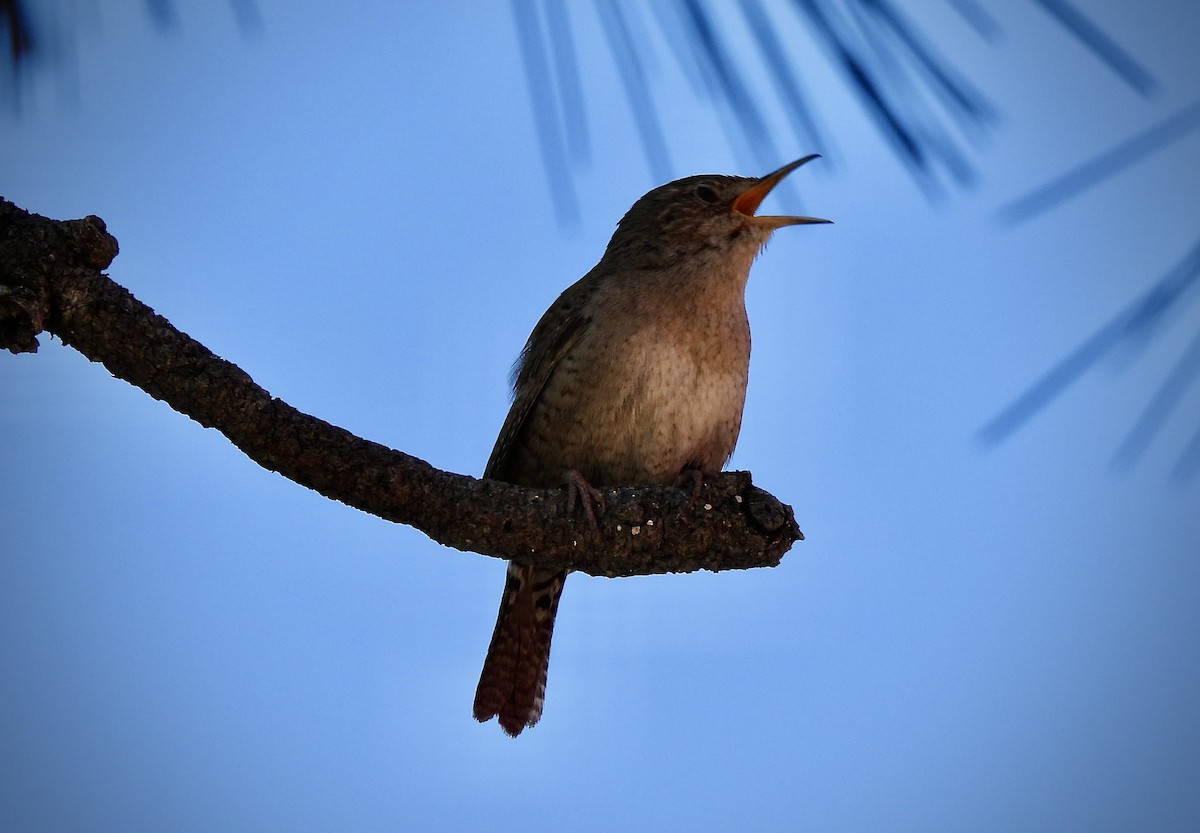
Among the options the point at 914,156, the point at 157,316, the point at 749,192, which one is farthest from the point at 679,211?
the point at 914,156

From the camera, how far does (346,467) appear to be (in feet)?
8.63

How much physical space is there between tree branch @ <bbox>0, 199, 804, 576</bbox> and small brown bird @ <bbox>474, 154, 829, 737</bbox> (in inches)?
22.9

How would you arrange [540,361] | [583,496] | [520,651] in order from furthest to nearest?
[520,651] < [540,361] < [583,496]

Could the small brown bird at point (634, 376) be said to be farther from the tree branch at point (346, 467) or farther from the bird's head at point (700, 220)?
the tree branch at point (346, 467)

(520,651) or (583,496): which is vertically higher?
(520,651)

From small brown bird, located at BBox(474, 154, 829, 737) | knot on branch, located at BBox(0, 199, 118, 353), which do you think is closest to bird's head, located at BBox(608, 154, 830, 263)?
small brown bird, located at BBox(474, 154, 829, 737)

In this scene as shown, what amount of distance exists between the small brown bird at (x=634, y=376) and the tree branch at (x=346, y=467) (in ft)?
1.91

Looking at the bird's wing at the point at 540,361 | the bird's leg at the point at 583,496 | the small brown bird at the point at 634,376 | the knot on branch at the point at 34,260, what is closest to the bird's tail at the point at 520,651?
the small brown bird at the point at 634,376

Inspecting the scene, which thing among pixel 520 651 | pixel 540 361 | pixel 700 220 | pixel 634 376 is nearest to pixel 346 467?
pixel 634 376

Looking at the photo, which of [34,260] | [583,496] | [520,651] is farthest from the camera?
[520,651]

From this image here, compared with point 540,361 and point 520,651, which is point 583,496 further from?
point 520,651

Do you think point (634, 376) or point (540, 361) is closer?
point (634, 376)

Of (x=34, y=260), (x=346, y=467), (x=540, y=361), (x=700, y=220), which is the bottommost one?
(x=346, y=467)

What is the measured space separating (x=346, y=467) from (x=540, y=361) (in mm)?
1475
